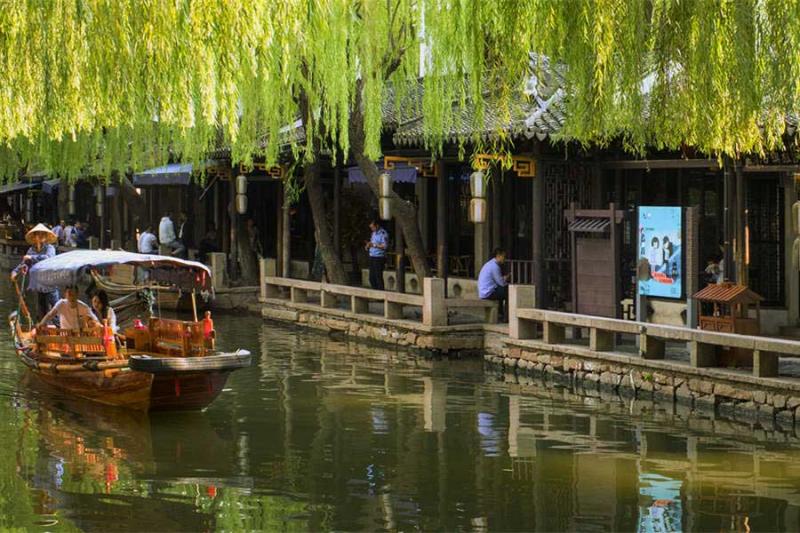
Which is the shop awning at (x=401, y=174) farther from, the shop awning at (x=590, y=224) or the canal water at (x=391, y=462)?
the canal water at (x=391, y=462)

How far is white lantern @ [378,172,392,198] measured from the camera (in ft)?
78.3

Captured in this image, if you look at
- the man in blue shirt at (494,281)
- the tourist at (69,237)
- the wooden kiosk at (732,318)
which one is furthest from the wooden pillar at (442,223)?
the tourist at (69,237)

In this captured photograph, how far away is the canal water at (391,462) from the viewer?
12.0m

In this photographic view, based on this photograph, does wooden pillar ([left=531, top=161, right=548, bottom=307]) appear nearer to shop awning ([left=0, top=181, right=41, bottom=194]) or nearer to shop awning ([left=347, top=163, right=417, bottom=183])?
shop awning ([left=347, top=163, right=417, bottom=183])

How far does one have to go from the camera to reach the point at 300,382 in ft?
65.7

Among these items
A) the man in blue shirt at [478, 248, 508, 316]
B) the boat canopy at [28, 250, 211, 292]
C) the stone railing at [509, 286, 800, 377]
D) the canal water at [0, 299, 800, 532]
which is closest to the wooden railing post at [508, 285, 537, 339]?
the stone railing at [509, 286, 800, 377]

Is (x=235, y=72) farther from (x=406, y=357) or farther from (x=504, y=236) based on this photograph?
(x=504, y=236)

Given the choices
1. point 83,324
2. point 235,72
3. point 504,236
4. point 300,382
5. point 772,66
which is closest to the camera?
point 772,66

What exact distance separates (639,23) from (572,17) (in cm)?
73

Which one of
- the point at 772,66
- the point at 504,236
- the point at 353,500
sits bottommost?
the point at 353,500

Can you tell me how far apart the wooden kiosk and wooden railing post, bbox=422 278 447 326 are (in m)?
5.77

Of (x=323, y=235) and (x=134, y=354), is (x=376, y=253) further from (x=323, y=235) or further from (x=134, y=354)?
(x=134, y=354)

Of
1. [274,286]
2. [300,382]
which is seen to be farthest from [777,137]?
[274,286]

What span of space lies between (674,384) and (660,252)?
2.31 m
